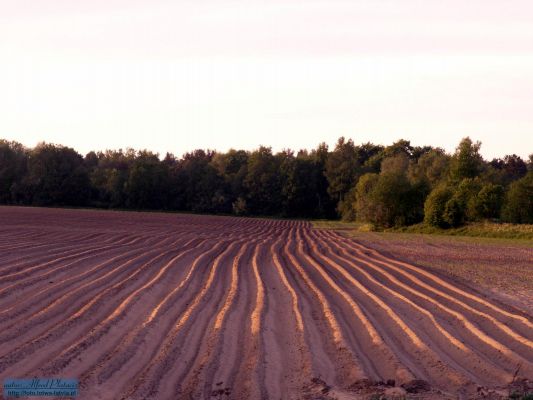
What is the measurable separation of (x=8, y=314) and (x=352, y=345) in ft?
15.0

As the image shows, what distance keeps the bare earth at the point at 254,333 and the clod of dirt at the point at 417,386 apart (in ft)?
0.08

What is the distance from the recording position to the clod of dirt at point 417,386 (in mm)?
5923

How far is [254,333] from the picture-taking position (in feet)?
27.5

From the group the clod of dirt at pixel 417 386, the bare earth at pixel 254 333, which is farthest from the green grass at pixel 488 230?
the clod of dirt at pixel 417 386

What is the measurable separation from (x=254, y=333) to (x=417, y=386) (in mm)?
2811

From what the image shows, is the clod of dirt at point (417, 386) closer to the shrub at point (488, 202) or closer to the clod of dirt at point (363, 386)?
the clod of dirt at point (363, 386)

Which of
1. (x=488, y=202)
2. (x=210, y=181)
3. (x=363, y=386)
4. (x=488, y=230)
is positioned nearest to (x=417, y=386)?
(x=363, y=386)

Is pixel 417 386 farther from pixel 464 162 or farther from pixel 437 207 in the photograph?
pixel 464 162

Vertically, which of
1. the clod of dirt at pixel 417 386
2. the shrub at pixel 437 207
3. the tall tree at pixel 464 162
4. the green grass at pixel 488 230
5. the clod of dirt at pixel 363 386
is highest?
the tall tree at pixel 464 162

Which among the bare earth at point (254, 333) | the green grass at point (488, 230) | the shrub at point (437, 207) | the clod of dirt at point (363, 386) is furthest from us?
the shrub at point (437, 207)

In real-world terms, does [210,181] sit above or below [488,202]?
above

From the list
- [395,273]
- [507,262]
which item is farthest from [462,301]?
[507,262]

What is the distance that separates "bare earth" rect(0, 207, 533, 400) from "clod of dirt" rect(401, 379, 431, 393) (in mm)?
25

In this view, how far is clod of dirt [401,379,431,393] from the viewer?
5923 millimetres
